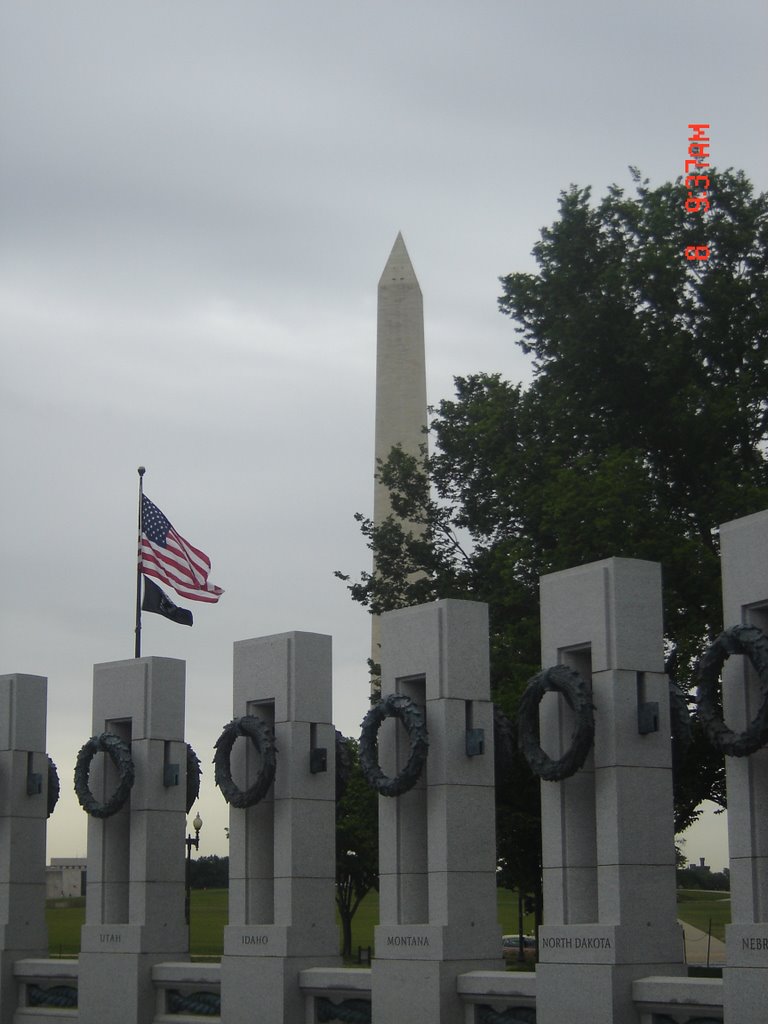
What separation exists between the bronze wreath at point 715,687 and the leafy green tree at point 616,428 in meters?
17.2

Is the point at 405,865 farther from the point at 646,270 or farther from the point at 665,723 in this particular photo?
the point at 646,270

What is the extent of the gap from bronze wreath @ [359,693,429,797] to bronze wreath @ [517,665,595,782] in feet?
5.43

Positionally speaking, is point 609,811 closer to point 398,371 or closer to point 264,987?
point 264,987

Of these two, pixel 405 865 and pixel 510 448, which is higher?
pixel 510 448

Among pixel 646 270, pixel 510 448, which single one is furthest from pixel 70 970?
pixel 646 270

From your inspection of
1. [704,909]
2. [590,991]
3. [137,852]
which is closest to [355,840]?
[137,852]

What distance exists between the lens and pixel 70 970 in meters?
28.3

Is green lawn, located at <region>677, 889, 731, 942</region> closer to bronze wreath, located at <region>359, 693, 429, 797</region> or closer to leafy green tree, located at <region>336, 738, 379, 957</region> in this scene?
leafy green tree, located at <region>336, 738, 379, 957</region>

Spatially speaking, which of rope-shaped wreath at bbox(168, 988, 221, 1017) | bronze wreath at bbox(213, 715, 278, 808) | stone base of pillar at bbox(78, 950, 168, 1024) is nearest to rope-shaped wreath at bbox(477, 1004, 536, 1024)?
bronze wreath at bbox(213, 715, 278, 808)

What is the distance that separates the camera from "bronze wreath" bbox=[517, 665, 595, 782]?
20.3 meters

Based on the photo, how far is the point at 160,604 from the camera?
32500 millimetres

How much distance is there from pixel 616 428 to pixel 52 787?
59.4 ft

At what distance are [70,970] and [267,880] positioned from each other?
4806mm

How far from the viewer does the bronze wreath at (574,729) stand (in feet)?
66.7
